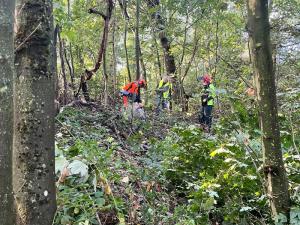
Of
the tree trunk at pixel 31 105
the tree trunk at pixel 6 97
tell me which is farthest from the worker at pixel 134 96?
the tree trunk at pixel 6 97

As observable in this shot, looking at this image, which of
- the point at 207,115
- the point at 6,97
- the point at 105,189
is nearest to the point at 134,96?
the point at 207,115

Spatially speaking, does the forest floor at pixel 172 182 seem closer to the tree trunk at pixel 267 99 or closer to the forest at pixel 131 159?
the forest at pixel 131 159

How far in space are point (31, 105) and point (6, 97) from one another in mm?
560

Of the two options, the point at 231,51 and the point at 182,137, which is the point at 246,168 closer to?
the point at 182,137

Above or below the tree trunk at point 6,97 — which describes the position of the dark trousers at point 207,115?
below

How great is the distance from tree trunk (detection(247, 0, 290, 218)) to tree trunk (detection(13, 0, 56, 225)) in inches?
66.4

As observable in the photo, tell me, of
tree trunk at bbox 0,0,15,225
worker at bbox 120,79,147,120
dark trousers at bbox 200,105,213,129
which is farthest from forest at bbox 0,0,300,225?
dark trousers at bbox 200,105,213,129

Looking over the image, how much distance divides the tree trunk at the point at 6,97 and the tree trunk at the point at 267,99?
1958 millimetres

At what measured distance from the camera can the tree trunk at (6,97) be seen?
7.47 ft

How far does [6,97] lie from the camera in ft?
7.63

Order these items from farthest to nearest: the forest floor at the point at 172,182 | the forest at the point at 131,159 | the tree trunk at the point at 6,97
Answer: the forest floor at the point at 172,182, the forest at the point at 131,159, the tree trunk at the point at 6,97

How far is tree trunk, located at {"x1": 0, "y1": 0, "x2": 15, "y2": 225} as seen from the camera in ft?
7.47

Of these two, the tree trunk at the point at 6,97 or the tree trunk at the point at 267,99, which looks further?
the tree trunk at the point at 267,99

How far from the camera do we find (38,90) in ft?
9.49
